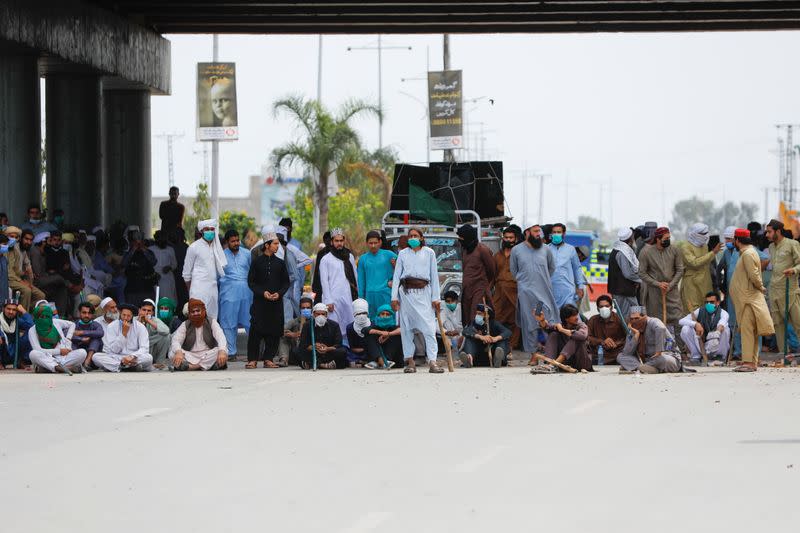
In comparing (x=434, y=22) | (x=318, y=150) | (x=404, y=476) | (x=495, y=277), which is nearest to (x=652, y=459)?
(x=404, y=476)

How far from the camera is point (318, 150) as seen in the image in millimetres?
46406

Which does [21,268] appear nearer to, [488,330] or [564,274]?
[488,330]

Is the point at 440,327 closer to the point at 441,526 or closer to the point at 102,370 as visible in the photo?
the point at 102,370

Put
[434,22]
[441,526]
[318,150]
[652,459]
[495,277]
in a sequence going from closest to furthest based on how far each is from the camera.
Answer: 1. [441,526]
2. [652,459]
3. [495,277]
4. [434,22]
5. [318,150]

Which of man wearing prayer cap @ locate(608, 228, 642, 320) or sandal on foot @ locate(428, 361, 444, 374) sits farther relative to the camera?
man wearing prayer cap @ locate(608, 228, 642, 320)

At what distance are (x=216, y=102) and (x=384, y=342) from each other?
10044 millimetres

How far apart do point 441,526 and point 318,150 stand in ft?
130

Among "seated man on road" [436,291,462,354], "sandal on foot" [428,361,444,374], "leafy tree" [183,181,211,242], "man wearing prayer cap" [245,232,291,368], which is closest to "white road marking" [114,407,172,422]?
"sandal on foot" [428,361,444,374]

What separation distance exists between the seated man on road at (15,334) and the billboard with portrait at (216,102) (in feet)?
26.8

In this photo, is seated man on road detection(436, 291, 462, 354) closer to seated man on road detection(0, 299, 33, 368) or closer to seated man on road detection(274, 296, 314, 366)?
seated man on road detection(274, 296, 314, 366)

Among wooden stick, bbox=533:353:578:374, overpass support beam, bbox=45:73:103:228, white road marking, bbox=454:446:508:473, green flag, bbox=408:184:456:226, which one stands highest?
overpass support beam, bbox=45:73:103:228

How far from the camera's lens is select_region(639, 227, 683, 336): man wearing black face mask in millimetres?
18125

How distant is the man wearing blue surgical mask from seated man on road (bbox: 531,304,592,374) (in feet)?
5.24

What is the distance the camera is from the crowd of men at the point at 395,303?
16734 mm
